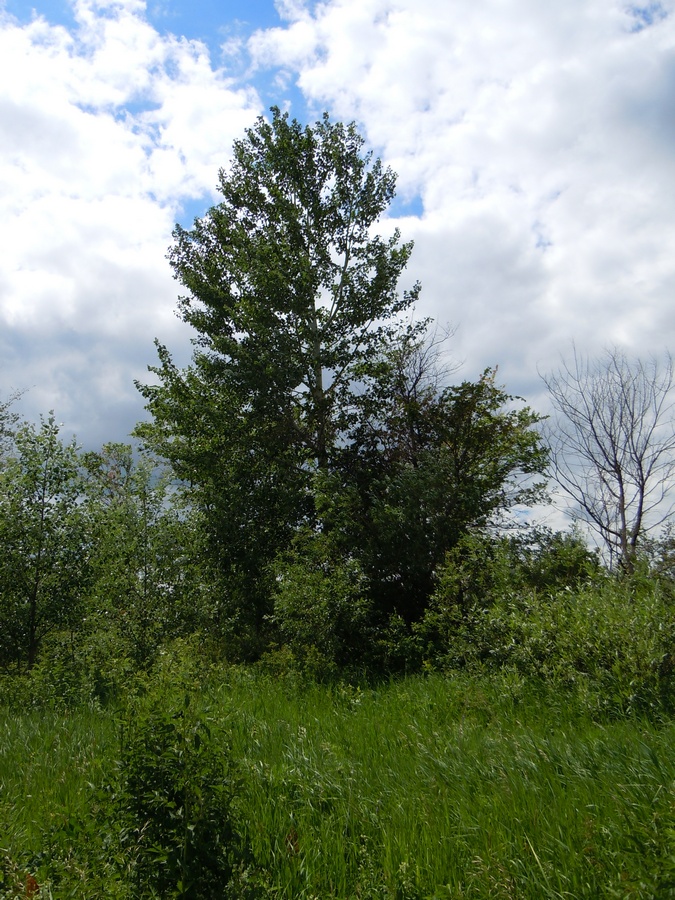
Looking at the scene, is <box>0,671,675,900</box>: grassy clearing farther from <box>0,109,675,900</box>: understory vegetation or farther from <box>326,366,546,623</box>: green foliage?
<box>326,366,546,623</box>: green foliage

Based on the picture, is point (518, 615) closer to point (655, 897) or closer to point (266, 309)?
point (655, 897)

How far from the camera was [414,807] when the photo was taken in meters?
3.92

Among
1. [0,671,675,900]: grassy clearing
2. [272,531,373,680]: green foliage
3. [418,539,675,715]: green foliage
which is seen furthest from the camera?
[272,531,373,680]: green foliage

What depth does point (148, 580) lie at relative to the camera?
10.5m

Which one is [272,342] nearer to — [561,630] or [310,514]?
[310,514]

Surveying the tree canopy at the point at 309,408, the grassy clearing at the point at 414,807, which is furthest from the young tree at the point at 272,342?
the grassy clearing at the point at 414,807

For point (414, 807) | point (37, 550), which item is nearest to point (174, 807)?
point (414, 807)

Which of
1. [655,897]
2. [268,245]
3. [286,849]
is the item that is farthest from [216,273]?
[655,897]

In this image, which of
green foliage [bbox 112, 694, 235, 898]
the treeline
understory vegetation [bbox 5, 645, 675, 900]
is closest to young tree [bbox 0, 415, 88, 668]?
the treeline

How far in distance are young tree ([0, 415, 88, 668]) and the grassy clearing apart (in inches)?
182

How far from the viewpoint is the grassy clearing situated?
10.1 ft

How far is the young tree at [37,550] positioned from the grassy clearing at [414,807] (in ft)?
15.2

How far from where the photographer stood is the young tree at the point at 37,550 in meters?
10.1

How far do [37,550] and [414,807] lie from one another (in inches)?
336
